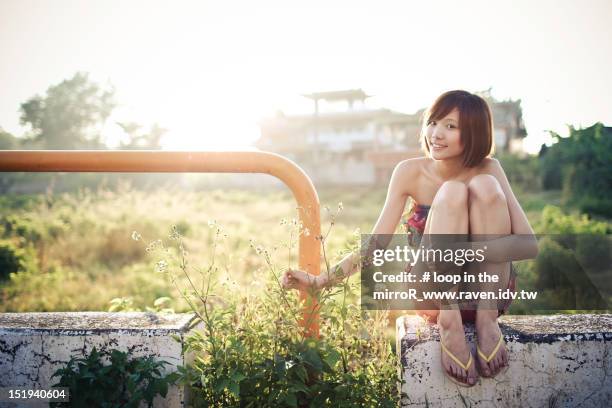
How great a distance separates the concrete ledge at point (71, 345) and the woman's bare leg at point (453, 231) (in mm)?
845

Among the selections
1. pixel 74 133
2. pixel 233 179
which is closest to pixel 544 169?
pixel 233 179

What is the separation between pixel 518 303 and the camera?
342 cm

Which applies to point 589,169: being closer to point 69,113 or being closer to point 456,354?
point 456,354

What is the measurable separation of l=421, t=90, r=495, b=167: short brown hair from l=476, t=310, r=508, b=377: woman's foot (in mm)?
617

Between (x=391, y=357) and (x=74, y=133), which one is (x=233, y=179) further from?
(x=391, y=357)

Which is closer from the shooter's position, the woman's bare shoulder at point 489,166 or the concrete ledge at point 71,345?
the concrete ledge at point 71,345

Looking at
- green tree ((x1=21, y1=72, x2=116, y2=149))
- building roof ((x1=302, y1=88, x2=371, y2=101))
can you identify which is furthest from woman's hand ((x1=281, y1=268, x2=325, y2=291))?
green tree ((x1=21, y1=72, x2=116, y2=149))

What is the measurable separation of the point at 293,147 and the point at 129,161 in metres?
32.8

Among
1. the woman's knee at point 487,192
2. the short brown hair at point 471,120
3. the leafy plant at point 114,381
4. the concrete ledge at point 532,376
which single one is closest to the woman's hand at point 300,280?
the concrete ledge at point 532,376

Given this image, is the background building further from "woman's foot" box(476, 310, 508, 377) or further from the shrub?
"woman's foot" box(476, 310, 508, 377)

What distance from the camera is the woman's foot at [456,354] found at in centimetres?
143

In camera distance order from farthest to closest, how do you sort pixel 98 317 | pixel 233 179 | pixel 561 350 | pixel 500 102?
pixel 233 179 → pixel 500 102 → pixel 98 317 → pixel 561 350

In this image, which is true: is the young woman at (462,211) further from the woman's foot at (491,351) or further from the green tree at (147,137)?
the green tree at (147,137)

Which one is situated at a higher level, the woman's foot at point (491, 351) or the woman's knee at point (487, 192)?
the woman's knee at point (487, 192)
